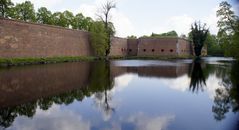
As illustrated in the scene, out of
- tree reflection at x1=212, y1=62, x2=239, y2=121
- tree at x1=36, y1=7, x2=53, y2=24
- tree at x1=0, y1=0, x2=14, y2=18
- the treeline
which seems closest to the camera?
tree reflection at x1=212, y1=62, x2=239, y2=121

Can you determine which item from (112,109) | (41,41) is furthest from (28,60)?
(112,109)

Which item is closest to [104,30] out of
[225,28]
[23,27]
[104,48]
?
[104,48]

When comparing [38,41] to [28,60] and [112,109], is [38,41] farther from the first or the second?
[112,109]

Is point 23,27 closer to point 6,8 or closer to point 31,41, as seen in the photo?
point 31,41

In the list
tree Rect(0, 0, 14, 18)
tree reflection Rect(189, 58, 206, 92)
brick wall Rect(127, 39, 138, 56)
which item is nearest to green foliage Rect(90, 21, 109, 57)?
tree Rect(0, 0, 14, 18)

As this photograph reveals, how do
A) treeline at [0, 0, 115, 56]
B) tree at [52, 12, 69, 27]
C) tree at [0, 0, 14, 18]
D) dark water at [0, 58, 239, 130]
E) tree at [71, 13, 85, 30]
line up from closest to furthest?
dark water at [0, 58, 239, 130] < tree at [0, 0, 14, 18] < treeline at [0, 0, 115, 56] < tree at [52, 12, 69, 27] < tree at [71, 13, 85, 30]

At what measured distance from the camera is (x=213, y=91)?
10.3m

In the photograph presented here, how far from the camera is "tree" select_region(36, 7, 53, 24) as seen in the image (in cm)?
4262

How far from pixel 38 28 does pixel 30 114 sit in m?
23.5

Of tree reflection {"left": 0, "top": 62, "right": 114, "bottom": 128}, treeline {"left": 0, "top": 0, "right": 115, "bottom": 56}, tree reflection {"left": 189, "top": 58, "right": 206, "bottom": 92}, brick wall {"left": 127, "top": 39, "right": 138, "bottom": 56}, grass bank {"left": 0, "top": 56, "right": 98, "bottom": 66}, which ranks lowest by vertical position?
tree reflection {"left": 189, "top": 58, "right": 206, "bottom": 92}

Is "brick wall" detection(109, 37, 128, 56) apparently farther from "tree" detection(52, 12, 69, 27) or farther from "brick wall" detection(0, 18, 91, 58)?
"brick wall" detection(0, 18, 91, 58)

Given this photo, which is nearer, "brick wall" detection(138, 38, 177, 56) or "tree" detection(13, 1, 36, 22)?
"tree" detection(13, 1, 36, 22)

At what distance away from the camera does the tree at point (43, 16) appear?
42625 millimetres

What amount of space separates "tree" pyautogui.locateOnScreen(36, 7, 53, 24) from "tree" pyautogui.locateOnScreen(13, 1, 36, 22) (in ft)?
6.09
